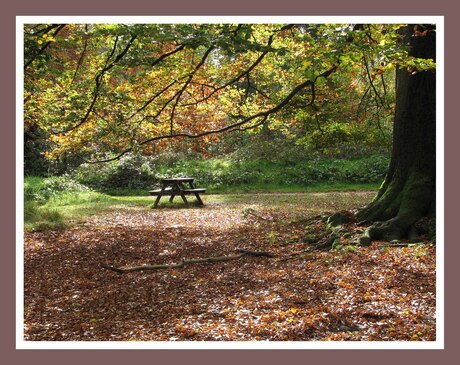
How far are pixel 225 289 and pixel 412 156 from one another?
4.04 meters

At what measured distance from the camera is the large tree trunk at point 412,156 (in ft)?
23.3

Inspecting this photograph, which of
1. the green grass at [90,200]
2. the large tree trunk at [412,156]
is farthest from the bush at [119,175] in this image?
the large tree trunk at [412,156]

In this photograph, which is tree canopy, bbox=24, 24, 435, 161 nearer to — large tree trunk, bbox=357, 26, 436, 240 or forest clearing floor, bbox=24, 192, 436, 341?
large tree trunk, bbox=357, 26, 436, 240

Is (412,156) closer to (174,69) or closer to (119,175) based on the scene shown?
(174,69)

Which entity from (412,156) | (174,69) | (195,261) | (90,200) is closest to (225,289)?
(195,261)

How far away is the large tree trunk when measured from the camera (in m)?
7.10

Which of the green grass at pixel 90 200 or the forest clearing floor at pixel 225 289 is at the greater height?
the green grass at pixel 90 200

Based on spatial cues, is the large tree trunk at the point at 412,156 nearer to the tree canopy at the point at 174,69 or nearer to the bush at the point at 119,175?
the tree canopy at the point at 174,69

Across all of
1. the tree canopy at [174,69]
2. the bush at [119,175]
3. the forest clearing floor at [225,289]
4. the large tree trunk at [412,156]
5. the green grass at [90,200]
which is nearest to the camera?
the forest clearing floor at [225,289]

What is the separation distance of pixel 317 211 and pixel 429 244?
5398 millimetres

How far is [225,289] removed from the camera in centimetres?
568

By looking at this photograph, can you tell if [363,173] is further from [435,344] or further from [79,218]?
[435,344]

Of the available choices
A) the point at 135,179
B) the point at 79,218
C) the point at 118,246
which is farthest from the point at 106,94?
the point at 135,179

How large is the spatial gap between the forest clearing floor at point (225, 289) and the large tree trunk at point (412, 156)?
30.9 inches
